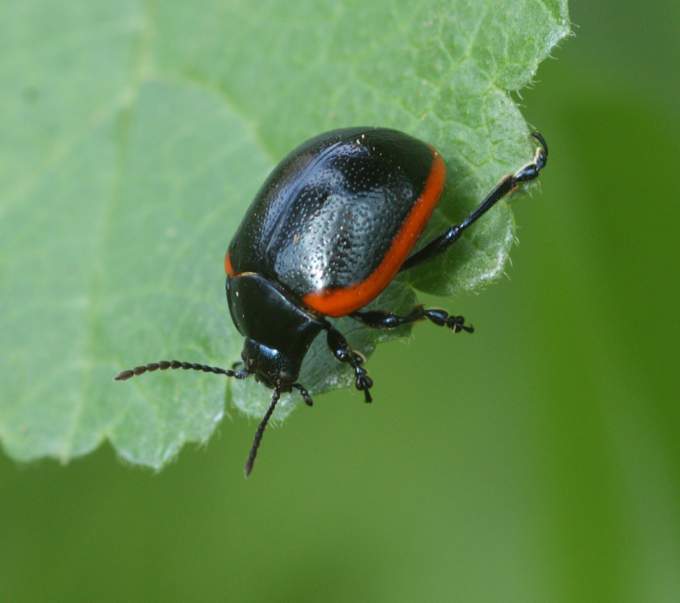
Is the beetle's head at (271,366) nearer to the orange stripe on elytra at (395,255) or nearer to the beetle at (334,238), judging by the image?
the beetle at (334,238)

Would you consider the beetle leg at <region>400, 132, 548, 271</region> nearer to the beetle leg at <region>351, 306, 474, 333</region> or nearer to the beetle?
the beetle

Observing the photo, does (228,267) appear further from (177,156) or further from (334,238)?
(177,156)

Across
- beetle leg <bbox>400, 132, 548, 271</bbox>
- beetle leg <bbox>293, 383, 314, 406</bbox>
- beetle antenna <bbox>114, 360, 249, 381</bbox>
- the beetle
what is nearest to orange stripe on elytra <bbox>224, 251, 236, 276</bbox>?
the beetle

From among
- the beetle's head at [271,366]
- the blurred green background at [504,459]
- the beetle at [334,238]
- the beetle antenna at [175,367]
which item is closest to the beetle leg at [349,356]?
A: the beetle at [334,238]

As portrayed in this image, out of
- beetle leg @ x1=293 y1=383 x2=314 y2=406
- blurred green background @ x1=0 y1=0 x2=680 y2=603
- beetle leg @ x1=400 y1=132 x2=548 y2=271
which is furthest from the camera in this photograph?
blurred green background @ x1=0 y1=0 x2=680 y2=603

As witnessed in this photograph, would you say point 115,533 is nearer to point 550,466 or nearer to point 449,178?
point 550,466

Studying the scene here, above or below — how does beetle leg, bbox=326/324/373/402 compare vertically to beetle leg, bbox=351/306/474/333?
below

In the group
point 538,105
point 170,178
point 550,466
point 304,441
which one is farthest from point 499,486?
point 170,178
